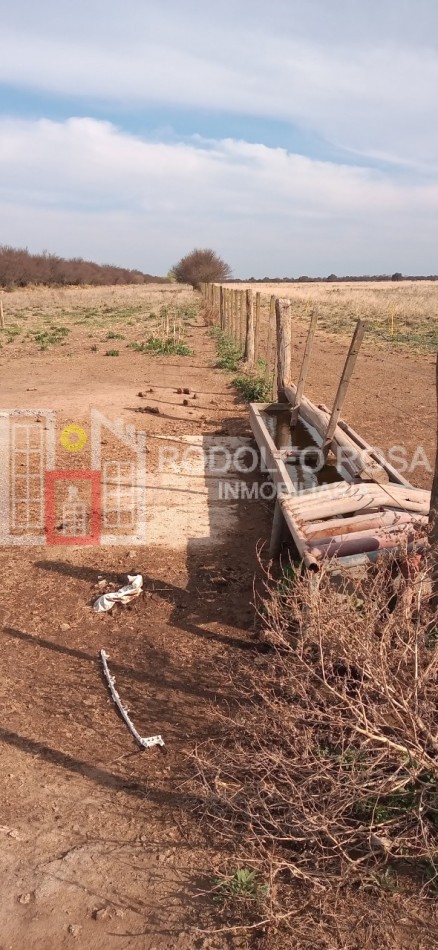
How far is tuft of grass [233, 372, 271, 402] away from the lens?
37.2 ft

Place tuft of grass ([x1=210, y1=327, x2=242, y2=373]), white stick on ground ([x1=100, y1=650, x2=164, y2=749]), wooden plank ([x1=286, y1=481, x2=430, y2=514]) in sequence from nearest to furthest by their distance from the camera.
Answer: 1. white stick on ground ([x1=100, y1=650, x2=164, y2=749])
2. wooden plank ([x1=286, y1=481, x2=430, y2=514])
3. tuft of grass ([x1=210, y1=327, x2=242, y2=373])

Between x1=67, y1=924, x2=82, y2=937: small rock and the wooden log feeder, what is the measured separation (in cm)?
206

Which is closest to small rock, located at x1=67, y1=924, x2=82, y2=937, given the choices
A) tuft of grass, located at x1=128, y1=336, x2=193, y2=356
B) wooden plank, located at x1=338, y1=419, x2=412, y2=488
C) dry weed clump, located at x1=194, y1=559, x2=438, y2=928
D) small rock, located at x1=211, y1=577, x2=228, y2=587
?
dry weed clump, located at x1=194, y1=559, x2=438, y2=928

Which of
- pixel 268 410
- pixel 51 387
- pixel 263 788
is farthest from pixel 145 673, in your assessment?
pixel 51 387

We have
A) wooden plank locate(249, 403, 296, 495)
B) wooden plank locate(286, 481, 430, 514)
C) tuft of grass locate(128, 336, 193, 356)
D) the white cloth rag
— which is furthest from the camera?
tuft of grass locate(128, 336, 193, 356)

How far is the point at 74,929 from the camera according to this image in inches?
95.6

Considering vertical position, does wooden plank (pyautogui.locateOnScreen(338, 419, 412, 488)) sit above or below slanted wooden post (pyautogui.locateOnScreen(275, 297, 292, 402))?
below

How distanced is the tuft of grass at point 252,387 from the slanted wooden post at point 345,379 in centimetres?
396

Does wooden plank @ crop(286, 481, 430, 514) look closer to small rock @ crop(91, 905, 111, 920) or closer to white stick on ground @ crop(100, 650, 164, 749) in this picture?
white stick on ground @ crop(100, 650, 164, 749)

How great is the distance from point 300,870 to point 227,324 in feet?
68.6

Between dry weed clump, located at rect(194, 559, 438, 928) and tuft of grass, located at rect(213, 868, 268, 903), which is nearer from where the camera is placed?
tuft of grass, located at rect(213, 868, 268, 903)

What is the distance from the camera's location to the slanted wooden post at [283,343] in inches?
388

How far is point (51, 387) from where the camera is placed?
1244cm

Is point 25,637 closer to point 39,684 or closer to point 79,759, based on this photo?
point 39,684
